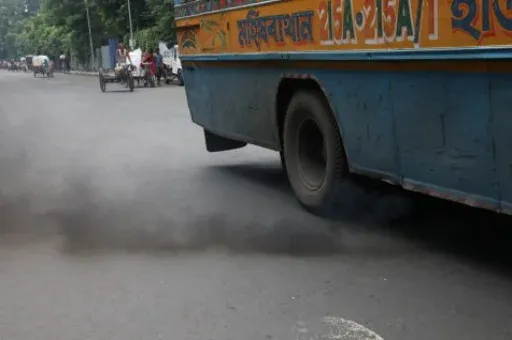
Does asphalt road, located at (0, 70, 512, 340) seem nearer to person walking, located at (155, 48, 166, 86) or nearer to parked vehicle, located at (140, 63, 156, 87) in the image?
parked vehicle, located at (140, 63, 156, 87)

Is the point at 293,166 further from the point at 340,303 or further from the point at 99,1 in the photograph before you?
the point at 99,1

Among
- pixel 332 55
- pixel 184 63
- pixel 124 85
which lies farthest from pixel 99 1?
pixel 332 55

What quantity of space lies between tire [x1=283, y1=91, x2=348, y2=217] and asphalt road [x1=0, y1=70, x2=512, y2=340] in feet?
0.63

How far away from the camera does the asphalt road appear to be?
13.5 feet

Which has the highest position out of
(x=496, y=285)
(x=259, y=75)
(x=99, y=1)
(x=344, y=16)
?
(x=99, y=1)

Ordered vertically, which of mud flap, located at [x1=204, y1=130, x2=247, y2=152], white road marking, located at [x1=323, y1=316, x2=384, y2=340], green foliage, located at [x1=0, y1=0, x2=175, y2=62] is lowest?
white road marking, located at [x1=323, y1=316, x2=384, y2=340]

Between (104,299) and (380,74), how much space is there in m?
2.27

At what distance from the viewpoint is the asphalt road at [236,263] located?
4.12 meters

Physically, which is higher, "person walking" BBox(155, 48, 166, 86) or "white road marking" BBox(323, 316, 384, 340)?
"person walking" BBox(155, 48, 166, 86)

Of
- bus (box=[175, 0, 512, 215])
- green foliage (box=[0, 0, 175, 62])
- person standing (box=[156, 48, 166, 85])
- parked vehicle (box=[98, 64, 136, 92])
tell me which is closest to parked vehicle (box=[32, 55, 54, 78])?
green foliage (box=[0, 0, 175, 62])

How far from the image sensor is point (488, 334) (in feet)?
12.6

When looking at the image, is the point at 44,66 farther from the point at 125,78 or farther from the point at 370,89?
the point at 370,89

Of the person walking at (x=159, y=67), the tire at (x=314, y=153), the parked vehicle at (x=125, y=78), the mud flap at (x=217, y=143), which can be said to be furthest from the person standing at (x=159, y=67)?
the tire at (x=314, y=153)

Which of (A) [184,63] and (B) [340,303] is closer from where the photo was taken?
(B) [340,303]
